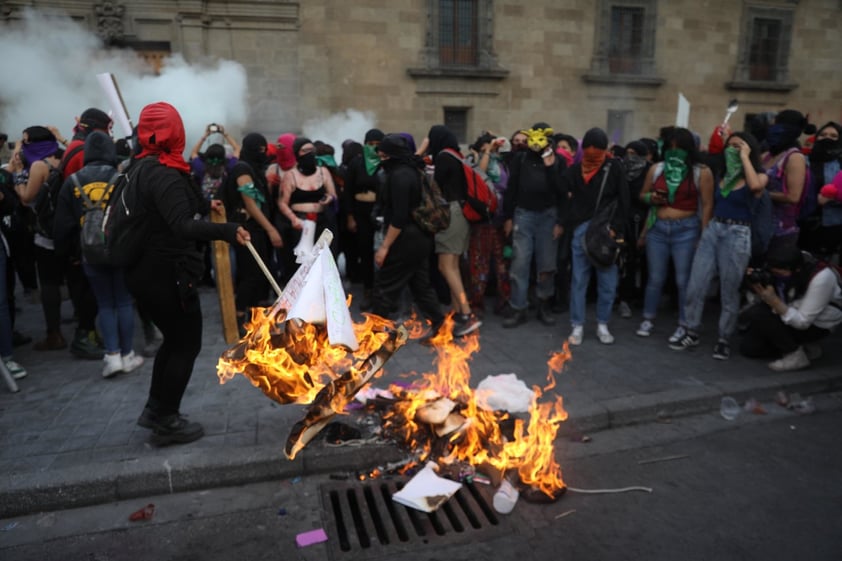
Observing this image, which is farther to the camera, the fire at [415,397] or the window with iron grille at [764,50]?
the window with iron grille at [764,50]

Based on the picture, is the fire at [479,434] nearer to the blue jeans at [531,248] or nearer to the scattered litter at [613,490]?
the scattered litter at [613,490]

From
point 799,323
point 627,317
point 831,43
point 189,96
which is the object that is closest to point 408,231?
point 627,317

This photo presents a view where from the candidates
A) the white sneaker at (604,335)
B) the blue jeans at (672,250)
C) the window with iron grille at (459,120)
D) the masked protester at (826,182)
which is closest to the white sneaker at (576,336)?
the white sneaker at (604,335)

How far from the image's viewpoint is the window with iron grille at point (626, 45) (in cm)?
1666

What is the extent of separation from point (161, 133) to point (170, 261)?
76 cm

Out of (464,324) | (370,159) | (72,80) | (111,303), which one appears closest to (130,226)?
(111,303)

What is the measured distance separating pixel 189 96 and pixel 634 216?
423 inches

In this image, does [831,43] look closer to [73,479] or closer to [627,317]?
[627,317]

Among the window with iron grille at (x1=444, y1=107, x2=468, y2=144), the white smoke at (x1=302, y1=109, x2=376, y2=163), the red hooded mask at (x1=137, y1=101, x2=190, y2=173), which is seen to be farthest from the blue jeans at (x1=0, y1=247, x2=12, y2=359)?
the window with iron grille at (x1=444, y1=107, x2=468, y2=144)

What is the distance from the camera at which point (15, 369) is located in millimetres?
4965

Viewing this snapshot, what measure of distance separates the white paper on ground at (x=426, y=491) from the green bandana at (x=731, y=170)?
3.62 metres

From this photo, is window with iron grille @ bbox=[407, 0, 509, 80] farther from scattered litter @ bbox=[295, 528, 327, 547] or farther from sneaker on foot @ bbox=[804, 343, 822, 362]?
scattered litter @ bbox=[295, 528, 327, 547]

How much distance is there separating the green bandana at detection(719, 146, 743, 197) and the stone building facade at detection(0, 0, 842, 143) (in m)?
11.3

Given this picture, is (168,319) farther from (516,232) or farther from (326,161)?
(326,161)
